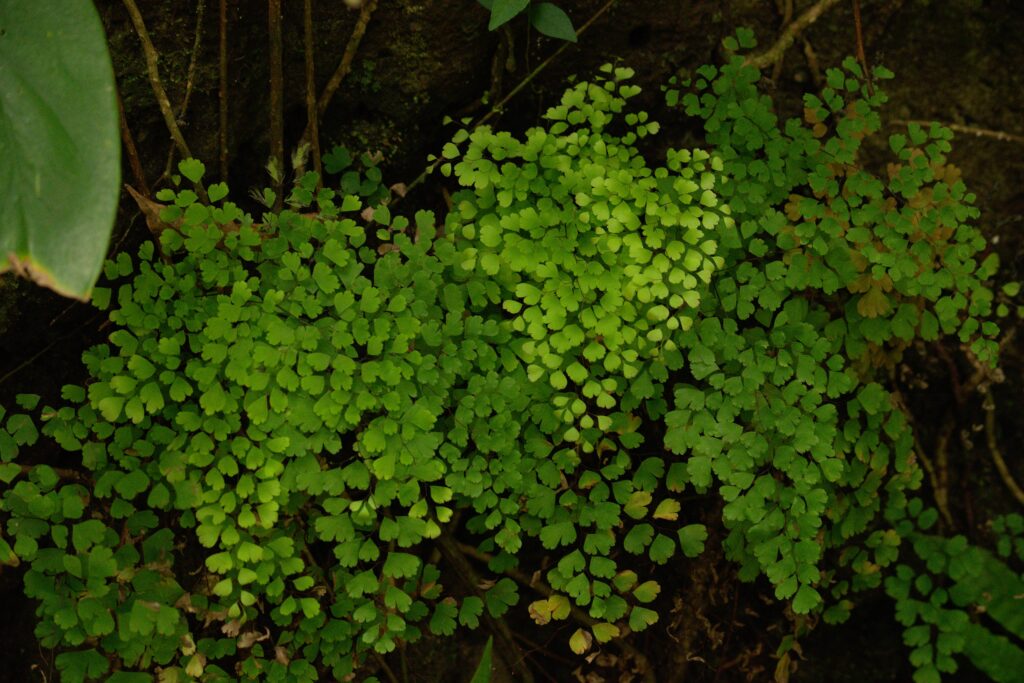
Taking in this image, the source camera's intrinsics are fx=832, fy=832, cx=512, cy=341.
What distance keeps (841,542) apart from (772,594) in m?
0.39

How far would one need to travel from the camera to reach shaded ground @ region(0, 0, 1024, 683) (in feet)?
6.33

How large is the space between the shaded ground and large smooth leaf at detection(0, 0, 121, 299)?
92 centimetres

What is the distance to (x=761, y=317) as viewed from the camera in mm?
1939

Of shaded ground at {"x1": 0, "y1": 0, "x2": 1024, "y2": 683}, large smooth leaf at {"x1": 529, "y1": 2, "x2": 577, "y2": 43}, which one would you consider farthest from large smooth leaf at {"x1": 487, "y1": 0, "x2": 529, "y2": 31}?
shaded ground at {"x1": 0, "y1": 0, "x2": 1024, "y2": 683}

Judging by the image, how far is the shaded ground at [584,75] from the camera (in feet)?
6.33

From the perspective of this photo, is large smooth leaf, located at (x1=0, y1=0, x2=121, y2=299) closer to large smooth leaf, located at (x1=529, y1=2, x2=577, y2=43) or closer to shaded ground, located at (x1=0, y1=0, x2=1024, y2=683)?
shaded ground, located at (x1=0, y1=0, x2=1024, y2=683)

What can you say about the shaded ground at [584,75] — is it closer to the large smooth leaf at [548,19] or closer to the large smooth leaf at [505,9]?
the large smooth leaf at [548,19]

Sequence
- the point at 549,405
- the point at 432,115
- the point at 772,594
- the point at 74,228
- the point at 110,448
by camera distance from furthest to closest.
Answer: the point at 772,594, the point at 432,115, the point at 549,405, the point at 110,448, the point at 74,228

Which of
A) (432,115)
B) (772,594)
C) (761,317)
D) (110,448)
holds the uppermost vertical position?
(432,115)

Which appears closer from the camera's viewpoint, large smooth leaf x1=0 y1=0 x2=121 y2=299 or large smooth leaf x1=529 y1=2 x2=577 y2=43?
large smooth leaf x1=0 y1=0 x2=121 y2=299

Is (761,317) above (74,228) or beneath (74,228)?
beneath

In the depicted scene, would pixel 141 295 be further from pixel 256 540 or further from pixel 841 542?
pixel 841 542

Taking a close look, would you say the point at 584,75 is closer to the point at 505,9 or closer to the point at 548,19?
the point at 548,19

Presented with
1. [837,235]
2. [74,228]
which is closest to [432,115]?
[837,235]
